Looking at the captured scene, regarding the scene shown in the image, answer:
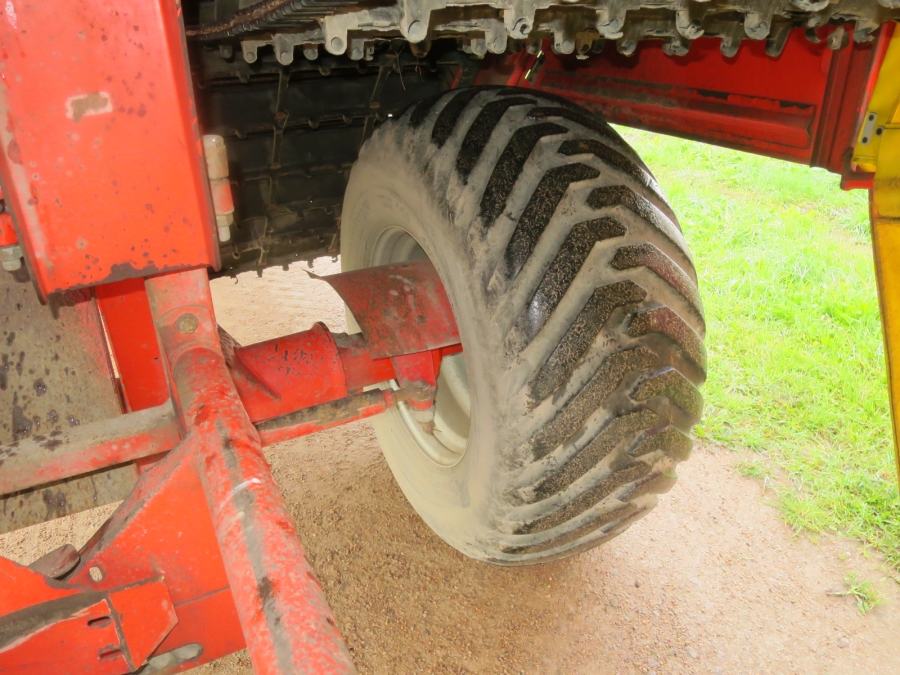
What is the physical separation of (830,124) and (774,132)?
0.44ft

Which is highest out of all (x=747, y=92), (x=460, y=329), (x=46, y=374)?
(x=747, y=92)

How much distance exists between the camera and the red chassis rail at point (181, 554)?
2.55 feet

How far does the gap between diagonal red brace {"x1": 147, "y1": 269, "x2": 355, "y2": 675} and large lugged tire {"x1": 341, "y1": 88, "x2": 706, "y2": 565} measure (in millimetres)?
532

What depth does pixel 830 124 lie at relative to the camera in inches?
56.2

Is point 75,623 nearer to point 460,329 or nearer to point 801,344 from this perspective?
point 460,329

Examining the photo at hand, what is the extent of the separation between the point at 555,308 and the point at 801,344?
2874 mm

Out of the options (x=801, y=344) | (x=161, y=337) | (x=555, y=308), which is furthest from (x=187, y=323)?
(x=801, y=344)

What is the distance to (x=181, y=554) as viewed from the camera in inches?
43.1

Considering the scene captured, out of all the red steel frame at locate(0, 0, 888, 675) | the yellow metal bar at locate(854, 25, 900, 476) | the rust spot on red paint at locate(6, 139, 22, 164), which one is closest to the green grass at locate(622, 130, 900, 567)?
the yellow metal bar at locate(854, 25, 900, 476)

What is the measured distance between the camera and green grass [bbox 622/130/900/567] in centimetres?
272

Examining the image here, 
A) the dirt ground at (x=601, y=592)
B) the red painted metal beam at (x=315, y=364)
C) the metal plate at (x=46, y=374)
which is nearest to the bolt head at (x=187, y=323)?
the red painted metal beam at (x=315, y=364)

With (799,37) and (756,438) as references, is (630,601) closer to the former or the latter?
(756,438)

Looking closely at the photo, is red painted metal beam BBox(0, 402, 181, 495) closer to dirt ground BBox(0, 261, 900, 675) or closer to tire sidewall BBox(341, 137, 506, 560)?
tire sidewall BBox(341, 137, 506, 560)

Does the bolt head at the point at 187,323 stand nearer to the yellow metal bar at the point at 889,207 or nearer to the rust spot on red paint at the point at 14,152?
the rust spot on red paint at the point at 14,152
